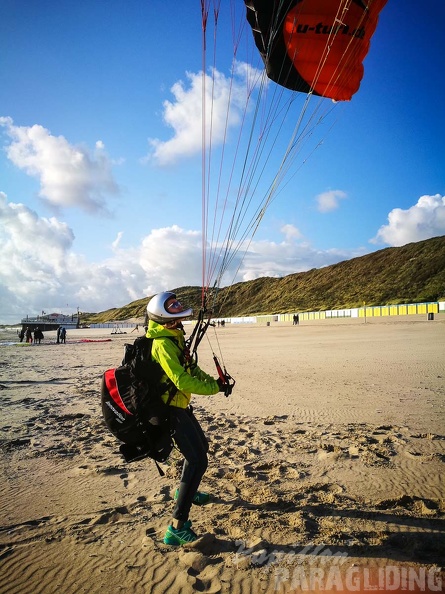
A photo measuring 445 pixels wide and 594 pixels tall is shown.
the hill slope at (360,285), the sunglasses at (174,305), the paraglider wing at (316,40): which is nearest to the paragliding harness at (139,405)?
the sunglasses at (174,305)

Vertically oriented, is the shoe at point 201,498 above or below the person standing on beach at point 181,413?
below

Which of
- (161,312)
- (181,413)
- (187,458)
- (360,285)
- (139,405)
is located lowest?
(187,458)

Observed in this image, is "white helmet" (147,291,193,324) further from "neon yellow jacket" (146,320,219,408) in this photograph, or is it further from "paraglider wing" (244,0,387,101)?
"paraglider wing" (244,0,387,101)

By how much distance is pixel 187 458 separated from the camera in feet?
11.3

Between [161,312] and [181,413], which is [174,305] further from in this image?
[181,413]

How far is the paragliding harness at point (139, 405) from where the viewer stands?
331 cm

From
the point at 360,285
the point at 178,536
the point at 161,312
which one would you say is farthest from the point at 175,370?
the point at 360,285

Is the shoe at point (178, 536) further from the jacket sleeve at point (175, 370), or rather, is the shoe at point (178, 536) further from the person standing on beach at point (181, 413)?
the jacket sleeve at point (175, 370)

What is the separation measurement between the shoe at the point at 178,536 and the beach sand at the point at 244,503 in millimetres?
72

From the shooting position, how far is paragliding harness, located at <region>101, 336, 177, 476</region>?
3.31 m

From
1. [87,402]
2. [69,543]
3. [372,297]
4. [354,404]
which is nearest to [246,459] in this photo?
[69,543]

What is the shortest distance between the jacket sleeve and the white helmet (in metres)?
0.29

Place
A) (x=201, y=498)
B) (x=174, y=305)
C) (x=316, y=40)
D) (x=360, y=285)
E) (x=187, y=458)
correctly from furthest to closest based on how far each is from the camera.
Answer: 1. (x=360, y=285)
2. (x=316, y=40)
3. (x=201, y=498)
4. (x=174, y=305)
5. (x=187, y=458)

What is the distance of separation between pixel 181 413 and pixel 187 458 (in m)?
0.44
